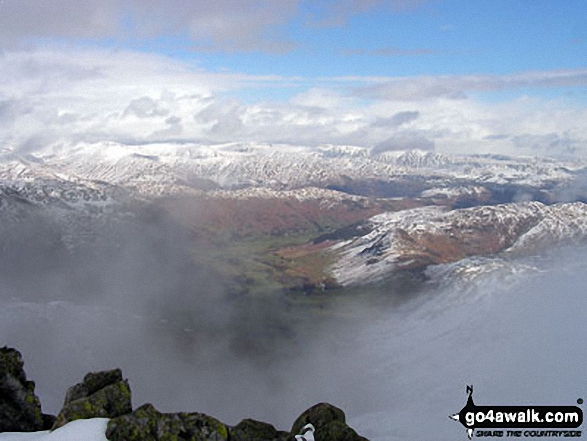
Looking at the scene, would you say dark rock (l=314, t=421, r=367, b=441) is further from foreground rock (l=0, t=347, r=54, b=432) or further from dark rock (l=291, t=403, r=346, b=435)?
foreground rock (l=0, t=347, r=54, b=432)

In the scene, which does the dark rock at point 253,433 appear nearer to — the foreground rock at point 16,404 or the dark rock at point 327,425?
the dark rock at point 327,425

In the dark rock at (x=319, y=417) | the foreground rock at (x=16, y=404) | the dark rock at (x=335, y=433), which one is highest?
the foreground rock at (x=16, y=404)

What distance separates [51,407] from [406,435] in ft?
382

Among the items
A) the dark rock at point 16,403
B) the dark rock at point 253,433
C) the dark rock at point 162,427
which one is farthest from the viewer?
the dark rock at point 16,403

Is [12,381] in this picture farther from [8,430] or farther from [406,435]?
[406,435]

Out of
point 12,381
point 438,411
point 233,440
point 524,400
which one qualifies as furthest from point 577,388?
point 12,381

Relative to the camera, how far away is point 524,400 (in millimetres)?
158875

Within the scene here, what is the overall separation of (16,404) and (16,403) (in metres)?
0.08

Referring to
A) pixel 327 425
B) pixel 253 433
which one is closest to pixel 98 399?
pixel 253 433

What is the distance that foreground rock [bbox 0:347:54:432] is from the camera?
40094mm

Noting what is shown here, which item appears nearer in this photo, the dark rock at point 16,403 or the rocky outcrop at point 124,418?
the rocky outcrop at point 124,418

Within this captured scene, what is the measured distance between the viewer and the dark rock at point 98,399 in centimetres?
3622

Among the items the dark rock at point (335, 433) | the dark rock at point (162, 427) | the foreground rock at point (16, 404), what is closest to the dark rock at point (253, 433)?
the dark rock at point (162, 427)

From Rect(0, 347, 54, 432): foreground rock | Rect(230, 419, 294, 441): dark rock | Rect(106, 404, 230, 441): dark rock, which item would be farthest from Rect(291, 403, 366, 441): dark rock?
Rect(0, 347, 54, 432): foreground rock
